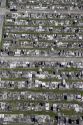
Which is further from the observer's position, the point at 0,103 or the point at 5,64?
the point at 5,64

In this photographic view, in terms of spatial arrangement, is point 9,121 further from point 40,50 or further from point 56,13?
point 56,13

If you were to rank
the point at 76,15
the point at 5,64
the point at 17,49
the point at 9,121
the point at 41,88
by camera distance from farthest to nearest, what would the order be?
the point at 76,15, the point at 17,49, the point at 5,64, the point at 41,88, the point at 9,121

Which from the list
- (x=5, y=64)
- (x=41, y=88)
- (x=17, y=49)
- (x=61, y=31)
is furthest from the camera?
(x=61, y=31)

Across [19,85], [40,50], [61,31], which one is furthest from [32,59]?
[61,31]

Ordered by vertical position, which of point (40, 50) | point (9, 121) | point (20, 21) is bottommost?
point (9, 121)

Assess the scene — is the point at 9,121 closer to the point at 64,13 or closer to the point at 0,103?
the point at 0,103

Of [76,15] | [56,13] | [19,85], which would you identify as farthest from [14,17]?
[19,85]

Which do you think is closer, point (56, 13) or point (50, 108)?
point (50, 108)

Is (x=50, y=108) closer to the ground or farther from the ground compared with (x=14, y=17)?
closer to the ground

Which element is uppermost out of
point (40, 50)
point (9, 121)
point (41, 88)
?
point (40, 50)
